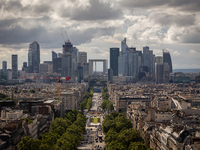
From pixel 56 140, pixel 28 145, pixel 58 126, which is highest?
pixel 28 145

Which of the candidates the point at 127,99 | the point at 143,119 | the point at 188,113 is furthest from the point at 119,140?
the point at 127,99

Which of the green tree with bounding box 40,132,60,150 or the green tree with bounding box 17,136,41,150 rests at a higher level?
the green tree with bounding box 17,136,41,150

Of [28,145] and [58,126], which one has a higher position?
[28,145]

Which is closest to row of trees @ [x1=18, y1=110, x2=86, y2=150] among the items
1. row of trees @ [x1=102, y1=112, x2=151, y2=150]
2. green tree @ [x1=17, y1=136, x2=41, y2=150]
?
green tree @ [x1=17, y1=136, x2=41, y2=150]

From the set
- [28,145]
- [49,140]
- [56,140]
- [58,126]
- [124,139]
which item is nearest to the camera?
[28,145]

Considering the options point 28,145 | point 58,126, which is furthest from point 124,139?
point 28,145

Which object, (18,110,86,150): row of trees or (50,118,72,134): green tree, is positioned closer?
(18,110,86,150): row of trees

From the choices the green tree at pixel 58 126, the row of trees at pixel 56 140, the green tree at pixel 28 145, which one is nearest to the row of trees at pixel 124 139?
the row of trees at pixel 56 140

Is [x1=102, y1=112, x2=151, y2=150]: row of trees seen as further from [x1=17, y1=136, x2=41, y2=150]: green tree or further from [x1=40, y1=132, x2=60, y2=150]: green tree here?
[x1=17, y1=136, x2=41, y2=150]: green tree

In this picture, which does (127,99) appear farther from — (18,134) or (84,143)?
(18,134)

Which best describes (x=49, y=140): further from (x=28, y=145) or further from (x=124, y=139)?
(x=124, y=139)

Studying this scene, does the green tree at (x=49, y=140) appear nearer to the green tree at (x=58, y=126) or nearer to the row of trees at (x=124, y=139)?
the green tree at (x=58, y=126)
